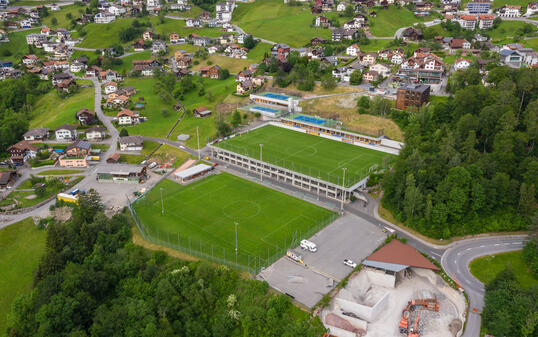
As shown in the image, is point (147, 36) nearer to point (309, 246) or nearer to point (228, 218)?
point (228, 218)

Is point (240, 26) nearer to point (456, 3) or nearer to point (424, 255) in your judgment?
point (456, 3)

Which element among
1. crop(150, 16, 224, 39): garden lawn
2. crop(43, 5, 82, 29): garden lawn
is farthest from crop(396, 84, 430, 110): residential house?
crop(43, 5, 82, 29): garden lawn

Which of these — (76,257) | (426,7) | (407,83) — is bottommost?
(76,257)

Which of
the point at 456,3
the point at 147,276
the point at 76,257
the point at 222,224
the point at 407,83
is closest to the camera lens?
the point at 147,276

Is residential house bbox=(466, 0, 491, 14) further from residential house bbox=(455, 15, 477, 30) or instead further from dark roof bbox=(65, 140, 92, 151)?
dark roof bbox=(65, 140, 92, 151)

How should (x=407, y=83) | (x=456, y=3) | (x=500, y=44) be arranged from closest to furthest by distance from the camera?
(x=407, y=83), (x=500, y=44), (x=456, y=3)

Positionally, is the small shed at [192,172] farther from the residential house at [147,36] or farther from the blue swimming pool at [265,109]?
the residential house at [147,36]

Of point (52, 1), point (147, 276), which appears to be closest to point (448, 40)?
point (147, 276)
